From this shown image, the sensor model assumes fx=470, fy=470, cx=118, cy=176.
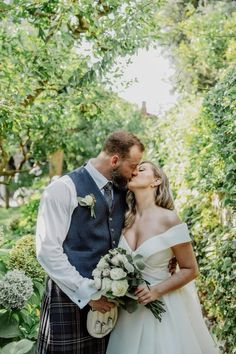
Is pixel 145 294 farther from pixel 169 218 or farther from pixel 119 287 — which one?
pixel 169 218

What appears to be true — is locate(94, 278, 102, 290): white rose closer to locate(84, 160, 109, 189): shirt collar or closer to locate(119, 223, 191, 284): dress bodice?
locate(119, 223, 191, 284): dress bodice

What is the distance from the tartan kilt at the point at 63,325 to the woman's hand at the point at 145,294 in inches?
12.9

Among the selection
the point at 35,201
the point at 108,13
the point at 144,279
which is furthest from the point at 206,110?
the point at 35,201

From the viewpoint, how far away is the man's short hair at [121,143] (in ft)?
8.93

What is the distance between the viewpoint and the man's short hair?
8.93 ft

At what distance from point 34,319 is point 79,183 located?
1.40 meters

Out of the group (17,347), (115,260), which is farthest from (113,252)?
(17,347)

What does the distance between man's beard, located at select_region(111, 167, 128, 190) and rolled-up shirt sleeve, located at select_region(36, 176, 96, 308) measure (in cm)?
27

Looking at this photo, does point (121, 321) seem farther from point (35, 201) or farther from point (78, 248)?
point (35, 201)

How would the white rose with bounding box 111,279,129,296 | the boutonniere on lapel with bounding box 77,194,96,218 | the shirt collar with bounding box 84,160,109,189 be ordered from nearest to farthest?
the white rose with bounding box 111,279,129,296, the boutonniere on lapel with bounding box 77,194,96,218, the shirt collar with bounding box 84,160,109,189

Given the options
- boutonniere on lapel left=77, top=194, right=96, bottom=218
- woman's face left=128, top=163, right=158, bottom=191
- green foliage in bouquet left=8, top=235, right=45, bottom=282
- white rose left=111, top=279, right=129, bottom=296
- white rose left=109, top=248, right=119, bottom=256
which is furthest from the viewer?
green foliage in bouquet left=8, top=235, right=45, bottom=282

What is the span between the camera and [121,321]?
2875mm

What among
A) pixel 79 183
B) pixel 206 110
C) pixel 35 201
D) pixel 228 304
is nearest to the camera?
pixel 79 183

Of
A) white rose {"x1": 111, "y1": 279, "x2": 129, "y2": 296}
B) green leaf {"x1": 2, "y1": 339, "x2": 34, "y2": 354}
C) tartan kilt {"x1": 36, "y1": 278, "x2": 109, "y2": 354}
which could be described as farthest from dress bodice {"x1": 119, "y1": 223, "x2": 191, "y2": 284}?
green leaf {"x1": 2, "y1": 339, "x2": 34, "y2": 354}
